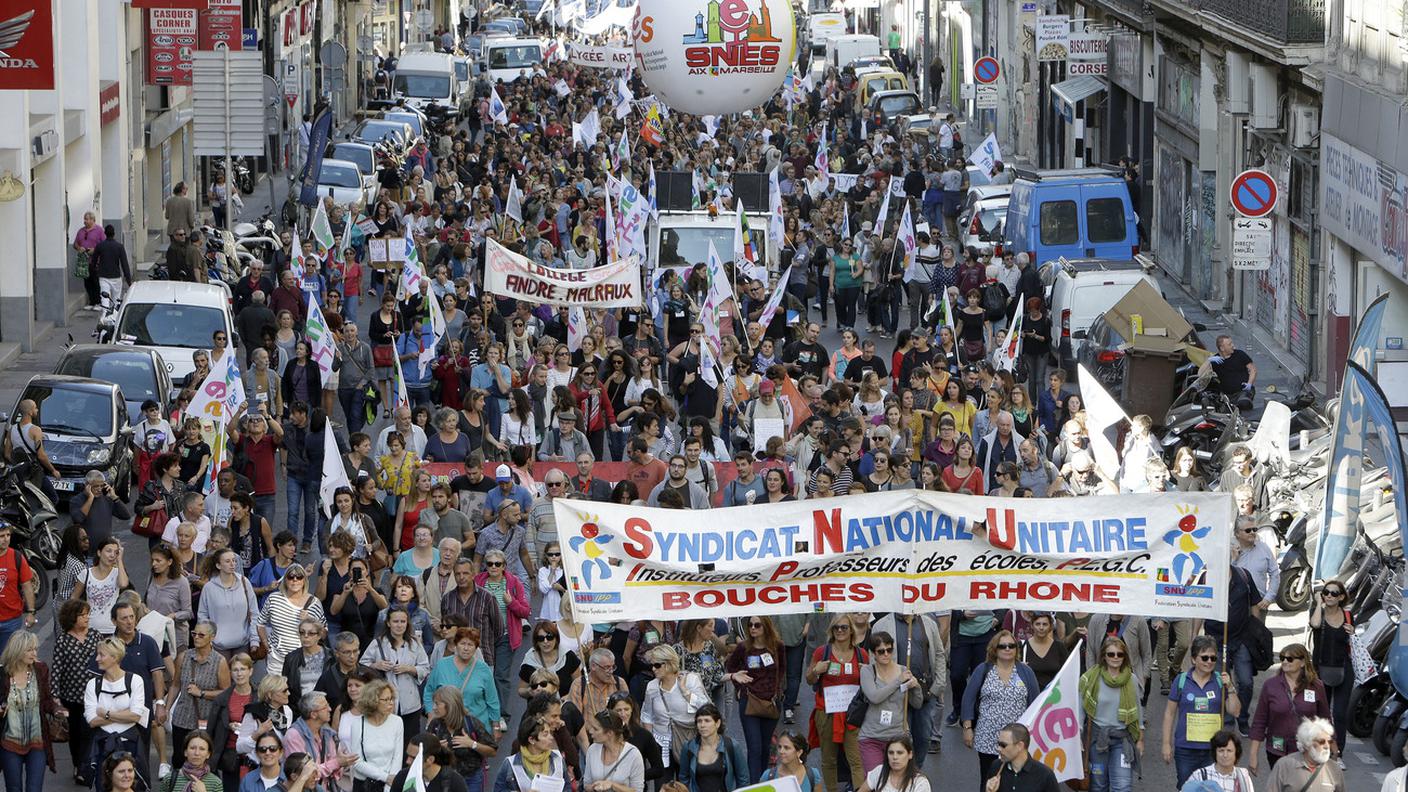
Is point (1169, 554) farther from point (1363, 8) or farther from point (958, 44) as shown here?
point (958, 44)

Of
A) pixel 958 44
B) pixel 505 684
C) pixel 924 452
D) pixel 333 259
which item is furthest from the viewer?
pixel 958 44

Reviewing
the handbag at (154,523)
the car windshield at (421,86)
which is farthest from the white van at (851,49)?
the handbag at (154,523)

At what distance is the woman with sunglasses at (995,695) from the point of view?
1398 cm

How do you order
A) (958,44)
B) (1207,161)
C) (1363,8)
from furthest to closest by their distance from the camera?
(958,44) → (1207,161) → (1363,8)

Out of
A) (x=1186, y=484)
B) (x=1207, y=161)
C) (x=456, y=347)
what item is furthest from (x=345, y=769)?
(x=1207, y=161)

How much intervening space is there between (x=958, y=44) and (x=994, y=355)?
50.2 m

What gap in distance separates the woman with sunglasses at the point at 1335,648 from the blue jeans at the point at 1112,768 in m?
1.58

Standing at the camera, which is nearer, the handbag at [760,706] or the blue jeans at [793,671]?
the handbag at [760,706]

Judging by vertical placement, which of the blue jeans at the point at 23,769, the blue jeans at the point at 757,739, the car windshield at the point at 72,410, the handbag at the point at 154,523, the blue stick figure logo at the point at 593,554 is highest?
the blue stick figure logo at the point at 593,554

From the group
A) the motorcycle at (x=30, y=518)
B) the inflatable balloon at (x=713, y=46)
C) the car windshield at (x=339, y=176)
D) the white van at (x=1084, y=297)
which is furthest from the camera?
the car windshield at (x=339, y=176)

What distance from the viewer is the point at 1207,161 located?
36.6 metres

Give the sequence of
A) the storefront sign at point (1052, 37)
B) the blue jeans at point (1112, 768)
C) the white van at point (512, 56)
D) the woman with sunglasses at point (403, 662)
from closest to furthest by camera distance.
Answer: the blue jeans at point (1112, 768) → the woman with sunglasses at point (403, 662) → the storefront sign at point (1052, 37) → the white van at point (512, 56)

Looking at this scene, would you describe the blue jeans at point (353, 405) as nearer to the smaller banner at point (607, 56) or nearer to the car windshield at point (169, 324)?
the car windshield at point (169, 324)

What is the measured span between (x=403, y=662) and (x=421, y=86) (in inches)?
2018
